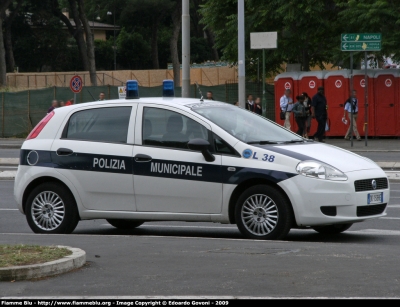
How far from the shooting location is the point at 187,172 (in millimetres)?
9781

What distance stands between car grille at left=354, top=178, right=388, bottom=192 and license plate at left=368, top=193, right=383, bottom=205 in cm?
7

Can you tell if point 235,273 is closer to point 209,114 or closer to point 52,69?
point 209,114

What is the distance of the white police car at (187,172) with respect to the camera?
930 centimetres

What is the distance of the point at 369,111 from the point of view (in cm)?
3017

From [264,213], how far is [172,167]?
3.86 ft

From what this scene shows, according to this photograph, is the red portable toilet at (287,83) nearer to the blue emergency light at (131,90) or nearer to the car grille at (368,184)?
the blue emergency light at (131,90)

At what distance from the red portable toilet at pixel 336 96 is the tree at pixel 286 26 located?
96cm

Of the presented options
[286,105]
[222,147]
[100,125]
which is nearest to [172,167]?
[222,147]

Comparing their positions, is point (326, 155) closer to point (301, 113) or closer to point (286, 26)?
point (301, 113)

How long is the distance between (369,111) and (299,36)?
12.9 feet

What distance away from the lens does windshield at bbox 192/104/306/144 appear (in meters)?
9.84

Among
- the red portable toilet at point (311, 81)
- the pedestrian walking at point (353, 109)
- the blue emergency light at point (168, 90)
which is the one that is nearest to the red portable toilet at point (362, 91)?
the pedestrian walking at point (353, 109)

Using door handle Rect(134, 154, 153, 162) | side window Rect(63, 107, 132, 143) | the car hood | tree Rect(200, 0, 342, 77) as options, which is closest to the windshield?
the car hood

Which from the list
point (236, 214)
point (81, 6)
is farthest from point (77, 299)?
point (81, 6)
